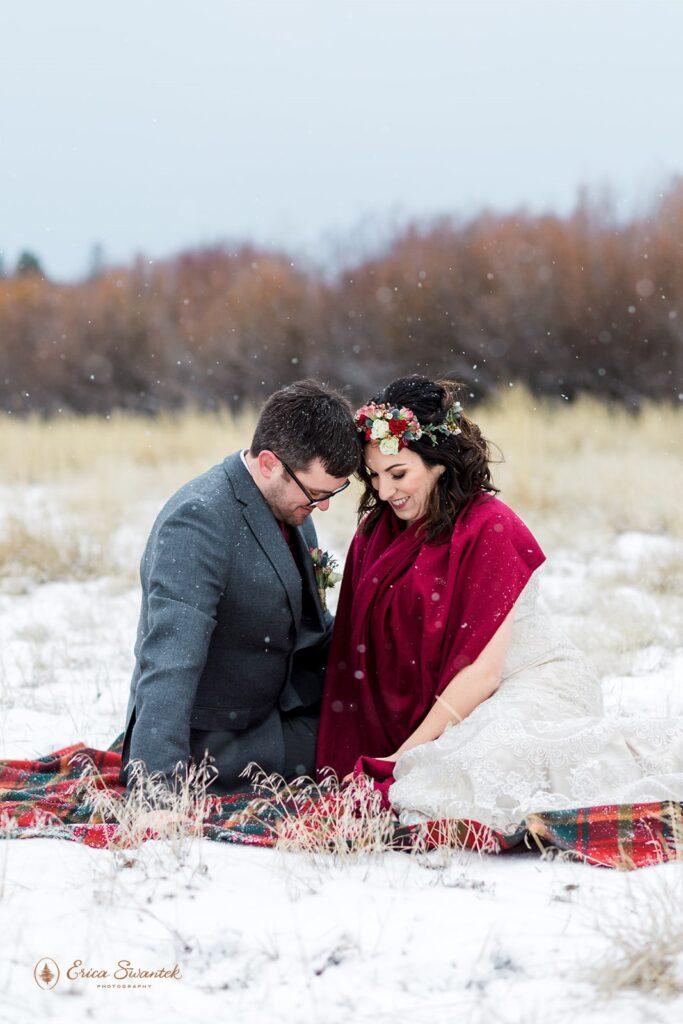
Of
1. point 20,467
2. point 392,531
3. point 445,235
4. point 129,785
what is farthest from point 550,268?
point 129,785

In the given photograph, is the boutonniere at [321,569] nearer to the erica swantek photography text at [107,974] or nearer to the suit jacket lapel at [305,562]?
the suit jacket lapel at [305,562]

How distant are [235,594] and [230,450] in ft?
25.4

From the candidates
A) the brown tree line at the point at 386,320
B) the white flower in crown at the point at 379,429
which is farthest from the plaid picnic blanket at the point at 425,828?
the brown tree line at the point at 386,320

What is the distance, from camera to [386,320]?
1579 centimetres

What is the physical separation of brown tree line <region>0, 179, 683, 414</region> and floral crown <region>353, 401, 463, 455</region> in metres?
10.8

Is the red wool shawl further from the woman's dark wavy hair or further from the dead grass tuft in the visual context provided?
the dead grass tuft

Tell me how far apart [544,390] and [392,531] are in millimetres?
10858

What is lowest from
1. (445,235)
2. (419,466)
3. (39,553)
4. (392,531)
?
(39,553)

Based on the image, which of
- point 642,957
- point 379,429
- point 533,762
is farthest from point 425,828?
point 379,429

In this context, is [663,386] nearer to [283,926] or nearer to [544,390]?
[544,390]

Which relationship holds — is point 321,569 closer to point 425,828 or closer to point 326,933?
point 425,828

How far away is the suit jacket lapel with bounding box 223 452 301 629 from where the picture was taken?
351 centimetres

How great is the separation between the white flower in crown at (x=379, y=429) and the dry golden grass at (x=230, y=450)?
3.94m

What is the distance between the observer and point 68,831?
313 centimetres
